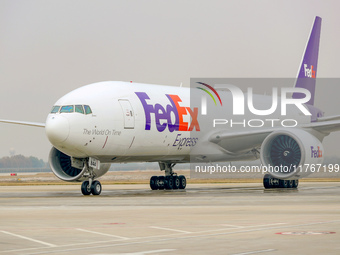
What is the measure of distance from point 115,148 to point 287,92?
13.5m

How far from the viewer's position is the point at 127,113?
940 inches

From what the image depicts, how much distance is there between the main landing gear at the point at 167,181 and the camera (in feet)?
96.7

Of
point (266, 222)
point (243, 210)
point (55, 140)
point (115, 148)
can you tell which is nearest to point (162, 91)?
point (115, 148)

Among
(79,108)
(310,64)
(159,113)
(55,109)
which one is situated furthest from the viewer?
(310,64)

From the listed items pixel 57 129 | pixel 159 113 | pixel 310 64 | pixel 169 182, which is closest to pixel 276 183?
pixel 169 182

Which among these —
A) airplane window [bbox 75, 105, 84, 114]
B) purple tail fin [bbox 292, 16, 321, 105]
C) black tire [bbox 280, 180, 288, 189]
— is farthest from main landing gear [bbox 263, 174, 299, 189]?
airplane window [bbox 75, 105, 84, 114]

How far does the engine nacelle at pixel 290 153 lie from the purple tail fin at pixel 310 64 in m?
8.66

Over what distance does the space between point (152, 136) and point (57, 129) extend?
172 inches

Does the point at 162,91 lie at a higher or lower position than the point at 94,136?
higher

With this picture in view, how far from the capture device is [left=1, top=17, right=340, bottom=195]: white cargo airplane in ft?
74.8

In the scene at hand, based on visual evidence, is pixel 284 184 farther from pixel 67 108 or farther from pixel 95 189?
pixel 67 108

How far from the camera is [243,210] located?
1491 centimetres

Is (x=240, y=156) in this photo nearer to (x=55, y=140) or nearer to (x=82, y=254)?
(x=55, y=140)

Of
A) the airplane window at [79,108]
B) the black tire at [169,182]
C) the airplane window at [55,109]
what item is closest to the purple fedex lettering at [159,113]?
the airplane window at [79,108]
